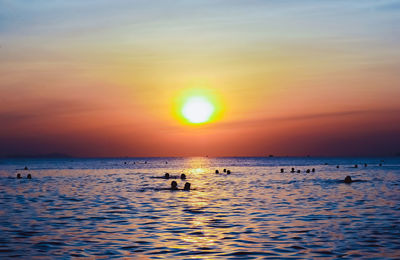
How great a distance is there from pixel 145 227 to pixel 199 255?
784 centimetres

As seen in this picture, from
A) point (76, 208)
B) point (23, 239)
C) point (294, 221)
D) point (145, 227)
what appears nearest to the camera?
point (23, 239)

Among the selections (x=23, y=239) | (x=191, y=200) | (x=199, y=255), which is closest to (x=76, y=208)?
(x=191, y=200)

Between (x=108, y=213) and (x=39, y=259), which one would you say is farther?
(x=108, y=213)

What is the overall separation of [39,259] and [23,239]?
475cm

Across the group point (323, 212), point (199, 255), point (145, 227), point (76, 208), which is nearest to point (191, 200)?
point (76, 208)

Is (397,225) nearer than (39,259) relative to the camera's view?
No

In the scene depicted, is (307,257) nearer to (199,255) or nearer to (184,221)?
(199,255)

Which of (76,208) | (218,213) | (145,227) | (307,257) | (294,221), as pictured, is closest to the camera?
(307,257)

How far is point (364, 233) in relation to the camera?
22.8 m

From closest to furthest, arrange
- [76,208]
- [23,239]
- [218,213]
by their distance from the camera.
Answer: [23,239], [218,213], [76,208]

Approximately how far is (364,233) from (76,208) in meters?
21.2

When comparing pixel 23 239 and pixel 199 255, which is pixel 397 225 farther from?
pixel 23 239

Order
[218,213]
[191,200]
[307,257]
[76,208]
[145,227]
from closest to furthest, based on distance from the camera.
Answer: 1. [307,257]
2. [145,227]
3. [218,213]
4. [76,208]
5. [191,200]

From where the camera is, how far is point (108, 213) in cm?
3194
